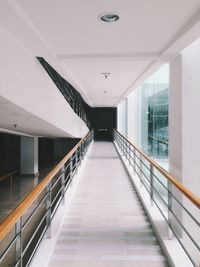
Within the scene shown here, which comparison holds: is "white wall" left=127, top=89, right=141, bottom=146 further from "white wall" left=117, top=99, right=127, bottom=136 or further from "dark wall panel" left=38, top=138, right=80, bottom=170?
"dark wall panel" left=38, top=138, right=80, bottom=170

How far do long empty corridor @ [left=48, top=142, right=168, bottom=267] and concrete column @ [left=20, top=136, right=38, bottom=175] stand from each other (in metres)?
7.30

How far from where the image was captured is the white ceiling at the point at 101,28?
8.01ft

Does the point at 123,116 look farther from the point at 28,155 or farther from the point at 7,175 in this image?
the point at 7,175

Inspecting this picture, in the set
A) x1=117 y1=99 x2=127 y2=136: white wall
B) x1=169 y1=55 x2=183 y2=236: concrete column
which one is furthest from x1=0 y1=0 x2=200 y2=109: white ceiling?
x1=117 y1=99 x2=127 y2=136: white wall

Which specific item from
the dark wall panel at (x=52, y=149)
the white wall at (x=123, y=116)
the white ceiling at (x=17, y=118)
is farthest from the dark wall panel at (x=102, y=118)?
the white ceiling at (x=17, y=118)

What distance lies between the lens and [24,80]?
3.53m

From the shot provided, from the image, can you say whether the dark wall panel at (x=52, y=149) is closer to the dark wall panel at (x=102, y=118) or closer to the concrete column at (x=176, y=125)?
the dark wall panel at (x=102, y=118)

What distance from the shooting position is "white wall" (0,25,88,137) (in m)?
2.93

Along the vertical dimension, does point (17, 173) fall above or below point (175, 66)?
below

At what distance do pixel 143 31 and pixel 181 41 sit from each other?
1.62ft

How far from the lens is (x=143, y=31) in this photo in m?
3.08

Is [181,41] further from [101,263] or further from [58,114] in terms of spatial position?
[58,114]

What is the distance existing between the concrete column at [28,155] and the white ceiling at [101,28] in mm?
8723

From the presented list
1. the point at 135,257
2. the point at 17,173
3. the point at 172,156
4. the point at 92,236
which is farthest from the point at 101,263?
the point at 17,173
